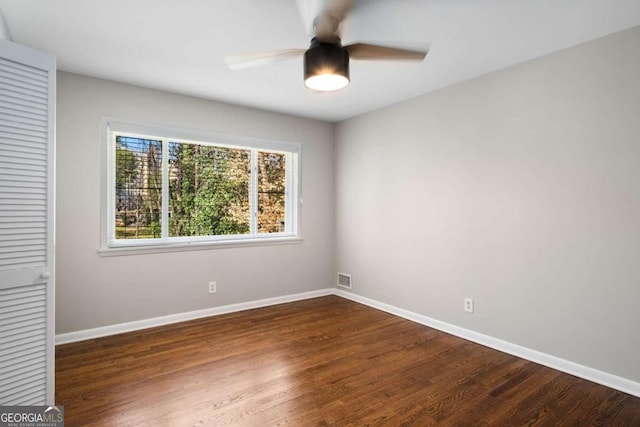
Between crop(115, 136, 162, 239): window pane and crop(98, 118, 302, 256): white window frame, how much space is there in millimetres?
50

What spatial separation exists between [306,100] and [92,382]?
3.19 meters

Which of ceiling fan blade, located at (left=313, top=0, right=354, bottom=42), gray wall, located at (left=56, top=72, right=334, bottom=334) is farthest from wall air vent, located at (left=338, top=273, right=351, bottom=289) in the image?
ceiling fan blade, located at (left=313, top=0, right=354, bottom=42)

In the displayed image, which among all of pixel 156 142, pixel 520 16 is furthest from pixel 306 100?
pixel 520 16

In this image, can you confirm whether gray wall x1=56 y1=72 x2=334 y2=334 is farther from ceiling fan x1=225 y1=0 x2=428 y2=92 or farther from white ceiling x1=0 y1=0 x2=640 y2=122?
ceiling fan x1=225 y1=0 x2=428 y2=92

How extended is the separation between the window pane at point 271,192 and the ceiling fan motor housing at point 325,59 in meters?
2.50

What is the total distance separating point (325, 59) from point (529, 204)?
2066 millimetres

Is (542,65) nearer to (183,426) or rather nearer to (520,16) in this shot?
(520,16)

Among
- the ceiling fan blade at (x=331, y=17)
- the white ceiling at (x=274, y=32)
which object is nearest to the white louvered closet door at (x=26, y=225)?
the white ceiling at (x=274, y=32)

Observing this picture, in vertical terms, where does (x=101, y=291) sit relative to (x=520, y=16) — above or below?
below

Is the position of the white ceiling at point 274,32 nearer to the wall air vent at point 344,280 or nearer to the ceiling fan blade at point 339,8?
the ceiling fan blade at point 339,8

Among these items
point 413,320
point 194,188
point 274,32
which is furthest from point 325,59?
point 413,320

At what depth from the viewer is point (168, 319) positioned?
3.58 meters

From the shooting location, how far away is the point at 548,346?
267 cm

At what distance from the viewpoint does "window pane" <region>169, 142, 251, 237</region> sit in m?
3.71
